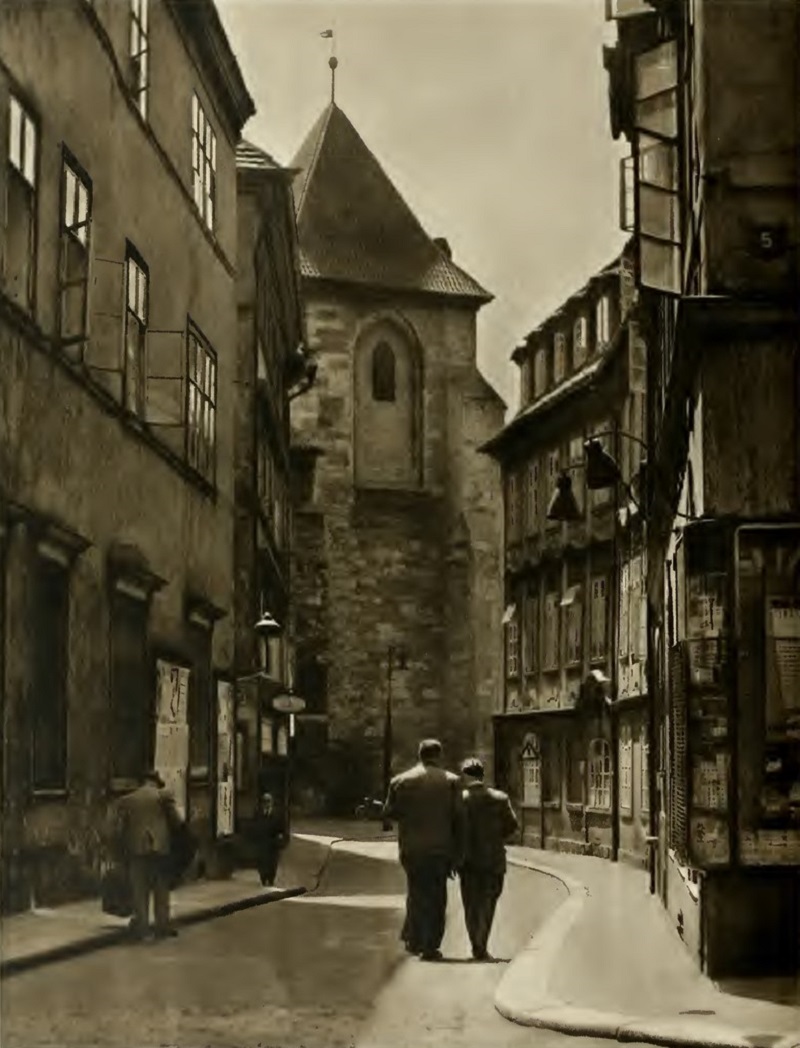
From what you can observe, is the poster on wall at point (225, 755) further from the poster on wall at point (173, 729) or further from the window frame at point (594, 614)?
the window frame at point (594, 614)

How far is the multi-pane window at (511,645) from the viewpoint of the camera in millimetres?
13398

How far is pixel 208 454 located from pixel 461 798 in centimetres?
199

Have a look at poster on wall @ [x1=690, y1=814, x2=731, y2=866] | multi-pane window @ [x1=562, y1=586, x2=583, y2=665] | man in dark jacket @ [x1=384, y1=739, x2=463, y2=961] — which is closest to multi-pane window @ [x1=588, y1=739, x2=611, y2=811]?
multi-pane window @ [x1=562, y1=586, x2=583, y2=665]

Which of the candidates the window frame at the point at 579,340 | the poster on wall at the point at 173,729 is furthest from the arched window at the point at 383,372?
the poster on wall at the point at 173,729

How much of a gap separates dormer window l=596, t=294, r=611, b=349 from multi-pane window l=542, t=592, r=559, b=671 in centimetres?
137

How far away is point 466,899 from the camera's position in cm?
1013

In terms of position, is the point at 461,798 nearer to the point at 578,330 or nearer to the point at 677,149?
the point at 578,330

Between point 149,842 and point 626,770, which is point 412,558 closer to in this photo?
point 626,770

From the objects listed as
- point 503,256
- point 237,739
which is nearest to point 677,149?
point 503,256

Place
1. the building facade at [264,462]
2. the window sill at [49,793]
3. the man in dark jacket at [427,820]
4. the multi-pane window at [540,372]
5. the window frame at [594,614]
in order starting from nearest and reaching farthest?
1. the window sill at [49,793]
2. the multi-pane window at [540,372]
3. the man in dark jacket at [427,820]
4. the building facade at [264,462]
5. the window frame at [594,614]

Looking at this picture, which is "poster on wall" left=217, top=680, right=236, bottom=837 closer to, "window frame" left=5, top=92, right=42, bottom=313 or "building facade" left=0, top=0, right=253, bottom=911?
"building facade" left=0, top=0, right=253, bottom=911

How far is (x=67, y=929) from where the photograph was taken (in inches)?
342

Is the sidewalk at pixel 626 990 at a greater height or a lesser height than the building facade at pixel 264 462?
lesser

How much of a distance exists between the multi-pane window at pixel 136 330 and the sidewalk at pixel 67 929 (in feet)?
6.65
